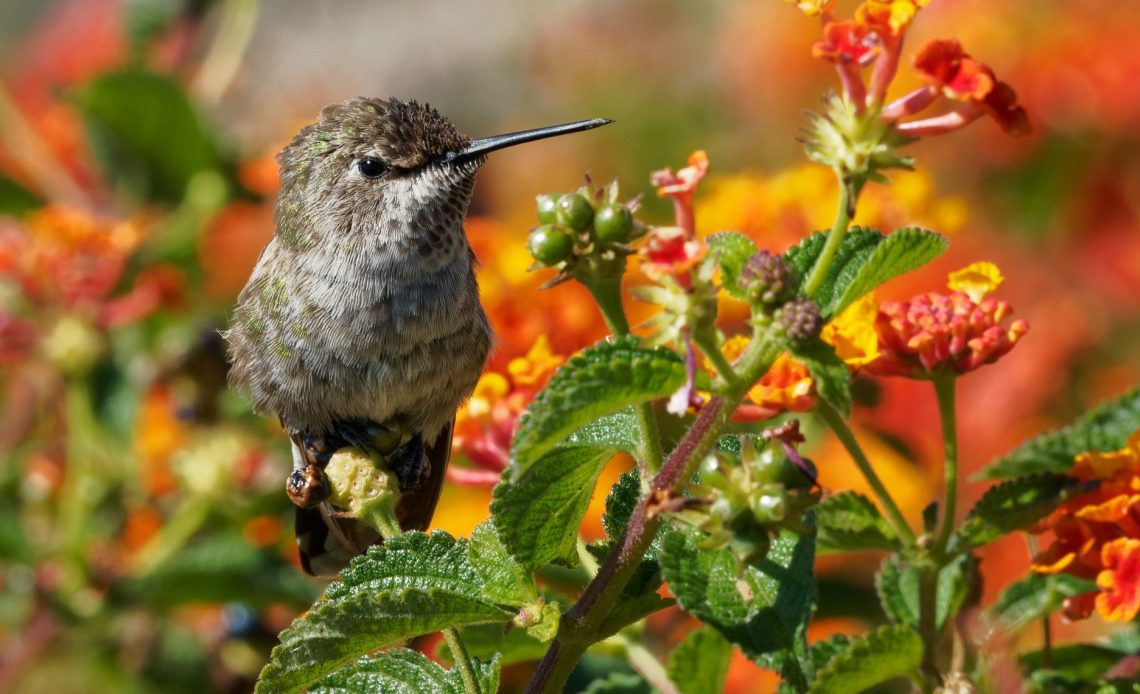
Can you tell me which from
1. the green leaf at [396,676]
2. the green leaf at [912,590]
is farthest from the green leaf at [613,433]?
the green leaf at [912,590]

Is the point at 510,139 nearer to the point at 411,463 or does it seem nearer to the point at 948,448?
the point at 411,463

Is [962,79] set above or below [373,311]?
below

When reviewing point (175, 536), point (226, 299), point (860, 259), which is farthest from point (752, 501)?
point (226, 299)

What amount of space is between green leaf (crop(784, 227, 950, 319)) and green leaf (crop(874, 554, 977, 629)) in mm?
326

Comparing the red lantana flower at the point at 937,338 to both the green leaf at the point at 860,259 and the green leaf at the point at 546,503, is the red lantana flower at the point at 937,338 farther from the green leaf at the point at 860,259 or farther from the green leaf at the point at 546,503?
the green leaf at the point at 546,503

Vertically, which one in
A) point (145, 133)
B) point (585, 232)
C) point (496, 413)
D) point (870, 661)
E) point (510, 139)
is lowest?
point (870, 661)

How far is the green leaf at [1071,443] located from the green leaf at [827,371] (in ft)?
1.04

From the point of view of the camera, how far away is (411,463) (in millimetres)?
1906

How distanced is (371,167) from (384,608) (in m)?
1.09

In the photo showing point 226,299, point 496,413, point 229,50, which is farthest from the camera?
point 226,299

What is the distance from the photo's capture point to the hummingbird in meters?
1.89

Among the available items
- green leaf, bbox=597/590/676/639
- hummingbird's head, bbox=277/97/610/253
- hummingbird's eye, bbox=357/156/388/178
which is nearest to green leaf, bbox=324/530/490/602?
green leaf, bbox=597/590/676/639

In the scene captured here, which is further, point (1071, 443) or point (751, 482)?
point (1071, 443)

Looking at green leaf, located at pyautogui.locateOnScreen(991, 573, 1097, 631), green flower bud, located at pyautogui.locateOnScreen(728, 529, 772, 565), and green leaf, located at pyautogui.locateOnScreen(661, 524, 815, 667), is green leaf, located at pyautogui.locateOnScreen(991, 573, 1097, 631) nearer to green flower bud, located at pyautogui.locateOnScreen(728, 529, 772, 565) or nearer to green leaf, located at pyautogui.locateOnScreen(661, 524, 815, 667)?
green leaf, located at pyautogui.locateOnScreen(661, 524, 815, 667)
